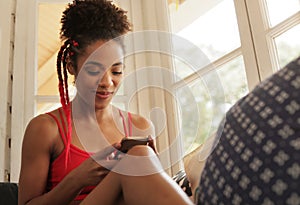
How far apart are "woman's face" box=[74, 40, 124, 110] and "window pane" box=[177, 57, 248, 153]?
309mm

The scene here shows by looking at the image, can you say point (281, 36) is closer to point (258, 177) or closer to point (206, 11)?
point (206, 11)

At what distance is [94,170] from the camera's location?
0.87 meters

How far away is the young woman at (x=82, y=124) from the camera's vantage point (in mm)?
905

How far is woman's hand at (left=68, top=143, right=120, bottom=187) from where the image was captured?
86cm

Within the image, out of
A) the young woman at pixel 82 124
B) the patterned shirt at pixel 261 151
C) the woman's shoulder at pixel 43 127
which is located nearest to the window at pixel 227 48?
the young woman at pixel 82 124

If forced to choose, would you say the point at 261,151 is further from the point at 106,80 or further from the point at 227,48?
the point at 227,48

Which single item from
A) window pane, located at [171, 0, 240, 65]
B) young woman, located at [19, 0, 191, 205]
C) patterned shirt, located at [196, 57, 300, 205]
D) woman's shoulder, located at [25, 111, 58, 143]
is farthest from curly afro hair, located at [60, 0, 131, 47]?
patterned shirt, located at [196, 57, 300, 205]

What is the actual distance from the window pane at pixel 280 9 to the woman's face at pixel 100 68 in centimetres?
54

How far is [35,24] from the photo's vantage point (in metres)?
1.95

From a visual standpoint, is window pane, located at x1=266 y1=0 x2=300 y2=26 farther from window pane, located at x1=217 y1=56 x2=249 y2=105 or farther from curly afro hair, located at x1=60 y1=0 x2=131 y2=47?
curly afro hair, located at x1=60 y1=0 x2=131 y2=47

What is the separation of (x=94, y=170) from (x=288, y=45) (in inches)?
29.7

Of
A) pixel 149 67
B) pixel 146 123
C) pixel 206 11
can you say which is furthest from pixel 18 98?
pixel 206 11

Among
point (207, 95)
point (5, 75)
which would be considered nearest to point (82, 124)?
point (207, 95)

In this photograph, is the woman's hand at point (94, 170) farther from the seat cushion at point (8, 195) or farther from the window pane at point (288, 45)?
the window pane at point (288, 45)
